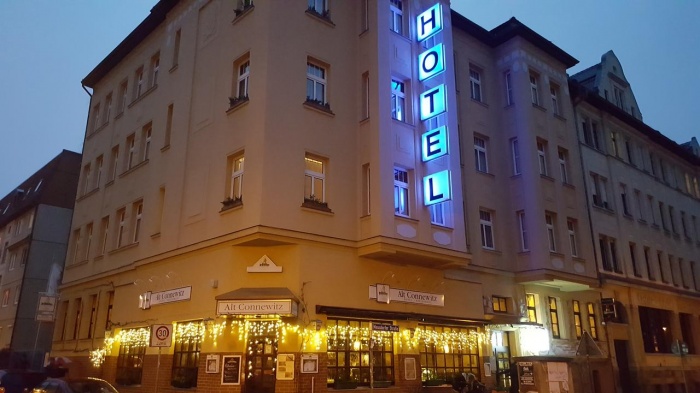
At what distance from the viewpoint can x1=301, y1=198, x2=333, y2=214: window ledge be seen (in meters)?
17.1

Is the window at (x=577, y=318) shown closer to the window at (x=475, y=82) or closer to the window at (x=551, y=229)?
the window at (x=551, y=229)

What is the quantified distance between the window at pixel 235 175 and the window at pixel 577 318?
1653 cm

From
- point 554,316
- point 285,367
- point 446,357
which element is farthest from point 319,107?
point 554,316

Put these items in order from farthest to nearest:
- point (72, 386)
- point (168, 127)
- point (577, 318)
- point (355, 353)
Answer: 1. point (577, 318)
2. point (168, 127)
3. point (355, 353)
4. point (72, 386)

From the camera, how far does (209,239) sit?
17.7 m

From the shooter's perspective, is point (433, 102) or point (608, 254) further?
point (608, 254)

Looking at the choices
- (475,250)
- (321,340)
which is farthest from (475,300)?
(321,340)

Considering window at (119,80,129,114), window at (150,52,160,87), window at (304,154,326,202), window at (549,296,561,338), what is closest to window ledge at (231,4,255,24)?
window at (304,154,326,202)

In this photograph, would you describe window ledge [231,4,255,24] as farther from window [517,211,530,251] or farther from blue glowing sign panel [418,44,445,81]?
window [517,211,530,251]

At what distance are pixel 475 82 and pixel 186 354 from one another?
660 inches

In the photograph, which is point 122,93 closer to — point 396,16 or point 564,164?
point 396,16

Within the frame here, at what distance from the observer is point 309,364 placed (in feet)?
51.6

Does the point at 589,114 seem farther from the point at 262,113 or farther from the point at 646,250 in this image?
the point at 262,113

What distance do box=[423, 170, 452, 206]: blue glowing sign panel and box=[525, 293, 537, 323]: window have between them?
311 inches
